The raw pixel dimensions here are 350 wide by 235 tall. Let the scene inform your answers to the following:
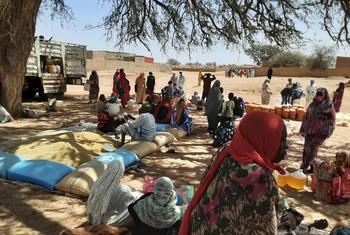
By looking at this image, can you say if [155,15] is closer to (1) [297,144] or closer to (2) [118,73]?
(2) [118,73]

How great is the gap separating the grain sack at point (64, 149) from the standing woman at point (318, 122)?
11.4ft

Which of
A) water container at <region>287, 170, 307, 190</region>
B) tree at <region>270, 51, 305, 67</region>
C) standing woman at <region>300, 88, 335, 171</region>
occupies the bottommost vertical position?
water container at <region>287, 170, 307, 190</region>

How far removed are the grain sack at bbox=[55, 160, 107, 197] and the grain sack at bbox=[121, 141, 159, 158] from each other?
1.44m

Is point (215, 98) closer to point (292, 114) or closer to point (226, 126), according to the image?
point (226, 126)

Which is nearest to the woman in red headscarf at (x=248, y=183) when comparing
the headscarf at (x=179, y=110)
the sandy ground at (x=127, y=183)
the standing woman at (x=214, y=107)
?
the sandy ground at (x=127, y=183)

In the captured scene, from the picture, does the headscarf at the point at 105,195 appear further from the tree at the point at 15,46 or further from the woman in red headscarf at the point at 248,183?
A: the tree at the point at 15,46

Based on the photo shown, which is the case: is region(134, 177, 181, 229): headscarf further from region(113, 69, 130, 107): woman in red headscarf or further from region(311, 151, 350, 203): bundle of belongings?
region(113, 69, 130, 107): woman in red headscarf

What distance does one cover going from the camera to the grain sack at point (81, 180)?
5066mm

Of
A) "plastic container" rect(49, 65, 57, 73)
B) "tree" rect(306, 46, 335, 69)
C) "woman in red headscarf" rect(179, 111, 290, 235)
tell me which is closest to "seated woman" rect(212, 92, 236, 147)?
"woman in red headscarf" rect(179, 111, 290, 235)

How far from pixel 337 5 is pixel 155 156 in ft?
20.9

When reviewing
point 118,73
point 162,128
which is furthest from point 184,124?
point 118,73

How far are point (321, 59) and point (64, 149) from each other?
41.5 m

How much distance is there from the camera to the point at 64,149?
624cm

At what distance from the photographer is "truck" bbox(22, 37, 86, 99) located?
49.6 feet
